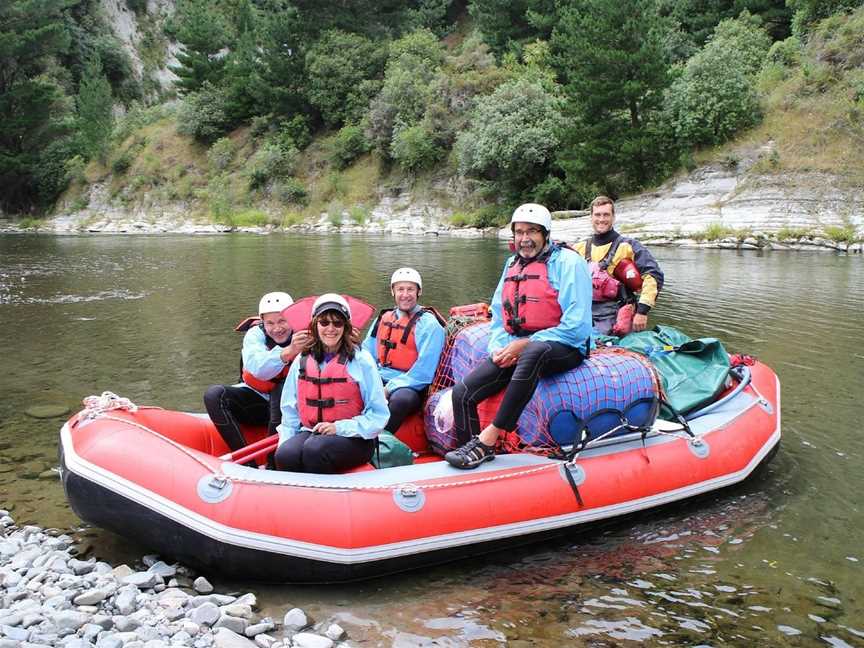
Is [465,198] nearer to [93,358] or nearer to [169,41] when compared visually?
[93,358]

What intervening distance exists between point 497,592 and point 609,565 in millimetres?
722

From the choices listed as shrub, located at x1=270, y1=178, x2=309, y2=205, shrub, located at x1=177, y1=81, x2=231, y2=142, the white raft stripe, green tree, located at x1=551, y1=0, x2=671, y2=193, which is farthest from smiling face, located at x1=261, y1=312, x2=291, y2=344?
shrub, located at x1=177, y1=81, x2=231, y2=142

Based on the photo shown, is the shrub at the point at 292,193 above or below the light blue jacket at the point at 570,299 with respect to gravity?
above

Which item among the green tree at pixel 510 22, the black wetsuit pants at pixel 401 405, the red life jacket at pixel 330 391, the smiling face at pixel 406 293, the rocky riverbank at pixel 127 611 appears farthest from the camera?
the green tree at pixel 510 22

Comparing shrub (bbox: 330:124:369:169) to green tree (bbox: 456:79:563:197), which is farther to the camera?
shrub (bbox: 330:124:369:169)

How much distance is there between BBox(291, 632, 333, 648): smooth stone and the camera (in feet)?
10.6

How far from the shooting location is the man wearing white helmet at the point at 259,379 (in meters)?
4.66

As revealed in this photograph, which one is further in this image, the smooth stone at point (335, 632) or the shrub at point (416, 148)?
the shrub at point (416, 148)

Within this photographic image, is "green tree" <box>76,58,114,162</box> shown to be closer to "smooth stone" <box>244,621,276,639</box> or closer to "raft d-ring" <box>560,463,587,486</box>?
"raft d-ring" <box>560,463,587,486</box>

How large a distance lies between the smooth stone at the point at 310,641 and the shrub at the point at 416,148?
29584 millimetres

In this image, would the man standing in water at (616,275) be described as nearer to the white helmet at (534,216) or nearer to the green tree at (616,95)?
the white helmet at (534,216)

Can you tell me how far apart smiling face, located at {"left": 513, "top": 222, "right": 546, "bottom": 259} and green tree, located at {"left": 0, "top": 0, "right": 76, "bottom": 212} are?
4134 centimetres

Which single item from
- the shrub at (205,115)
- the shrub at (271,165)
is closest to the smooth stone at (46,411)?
the shrub at (271,165)

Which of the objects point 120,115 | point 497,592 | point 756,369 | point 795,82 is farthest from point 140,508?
point 120,115
